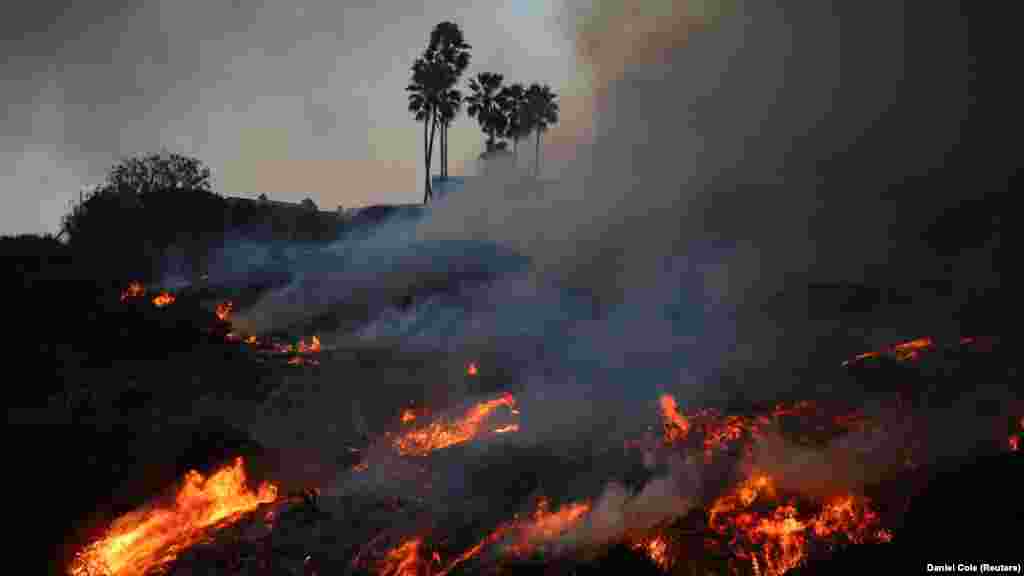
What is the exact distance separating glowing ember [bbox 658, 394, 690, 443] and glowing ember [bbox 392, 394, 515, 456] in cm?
450

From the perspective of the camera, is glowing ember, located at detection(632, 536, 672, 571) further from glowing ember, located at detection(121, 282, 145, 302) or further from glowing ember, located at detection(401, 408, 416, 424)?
glowing ember, located at detection(121, 282, 145, 302)

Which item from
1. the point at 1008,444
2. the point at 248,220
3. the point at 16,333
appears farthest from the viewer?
the point at 248,220

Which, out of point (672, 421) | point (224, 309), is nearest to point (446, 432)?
point (672, 421)

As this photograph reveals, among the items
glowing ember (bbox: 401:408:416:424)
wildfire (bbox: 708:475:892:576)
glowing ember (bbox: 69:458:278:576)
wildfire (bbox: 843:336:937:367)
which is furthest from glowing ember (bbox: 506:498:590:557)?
wildfire (bbox: 843:336:937:367)

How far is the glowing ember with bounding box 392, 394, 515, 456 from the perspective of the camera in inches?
600

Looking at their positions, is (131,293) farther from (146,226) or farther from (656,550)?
(656,550)

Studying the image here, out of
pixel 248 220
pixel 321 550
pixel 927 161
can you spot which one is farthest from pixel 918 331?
pixel 248 220

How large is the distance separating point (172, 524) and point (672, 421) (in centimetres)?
1121

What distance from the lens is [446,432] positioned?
16109 millimetres

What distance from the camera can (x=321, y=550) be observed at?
9672 millimetres

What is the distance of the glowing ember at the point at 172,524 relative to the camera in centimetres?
957

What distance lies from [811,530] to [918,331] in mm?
8490

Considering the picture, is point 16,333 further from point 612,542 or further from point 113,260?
point 113,260

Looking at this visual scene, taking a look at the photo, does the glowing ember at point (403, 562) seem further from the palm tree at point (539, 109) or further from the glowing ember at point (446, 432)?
the palm tree at point (539, 109)
